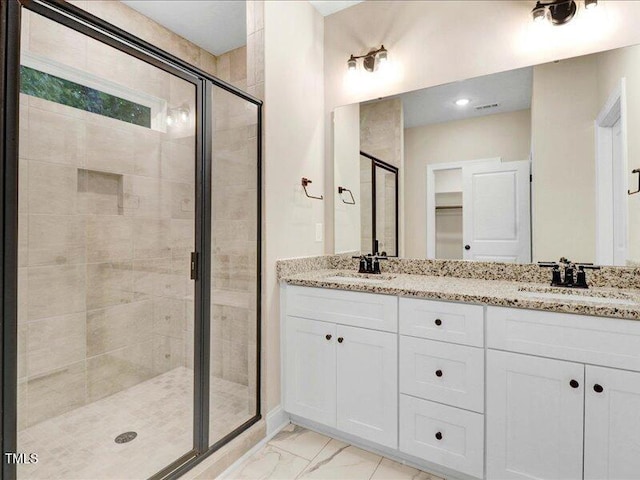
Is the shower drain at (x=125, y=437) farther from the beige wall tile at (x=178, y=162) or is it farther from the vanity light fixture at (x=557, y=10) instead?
the vanity light fixture at (x=557, y=10)

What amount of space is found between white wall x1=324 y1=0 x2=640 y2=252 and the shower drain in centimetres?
159

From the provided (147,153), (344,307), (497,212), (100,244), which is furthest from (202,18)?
(497,212)

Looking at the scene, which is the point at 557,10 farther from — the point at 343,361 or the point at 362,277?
the point at 343,361

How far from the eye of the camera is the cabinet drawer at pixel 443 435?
142cm

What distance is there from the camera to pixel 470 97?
6.44 ft

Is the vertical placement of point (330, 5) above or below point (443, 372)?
above

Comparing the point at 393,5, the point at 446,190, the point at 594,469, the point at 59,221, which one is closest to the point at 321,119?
the point at 393,5

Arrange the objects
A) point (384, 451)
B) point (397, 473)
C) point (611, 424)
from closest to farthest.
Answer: point (611, 424) → point (397, 473) → point (384, 451)

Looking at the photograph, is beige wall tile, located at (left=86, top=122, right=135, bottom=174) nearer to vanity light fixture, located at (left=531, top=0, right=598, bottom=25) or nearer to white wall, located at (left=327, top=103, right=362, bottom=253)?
white wall, located at (left=327, top=103, right=362, bottom=253)

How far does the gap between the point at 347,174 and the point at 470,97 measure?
0.89 meters

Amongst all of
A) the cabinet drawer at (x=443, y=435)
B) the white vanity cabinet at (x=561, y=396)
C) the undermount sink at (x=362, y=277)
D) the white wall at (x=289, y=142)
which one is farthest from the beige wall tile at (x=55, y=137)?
the white vanity cabinet at (x=561, y=396)

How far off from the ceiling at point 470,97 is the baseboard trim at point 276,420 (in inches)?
76.9

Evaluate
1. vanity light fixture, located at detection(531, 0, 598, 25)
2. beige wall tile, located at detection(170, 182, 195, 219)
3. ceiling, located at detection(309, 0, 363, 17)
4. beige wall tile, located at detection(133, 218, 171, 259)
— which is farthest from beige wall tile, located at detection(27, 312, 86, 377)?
vanity light fixture, located at detection(531, 0, 598, 25)

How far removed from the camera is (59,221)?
1.94m
